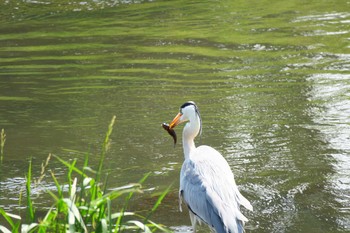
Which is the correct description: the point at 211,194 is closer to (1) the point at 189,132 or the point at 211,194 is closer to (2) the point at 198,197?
(2) the point at 198,197

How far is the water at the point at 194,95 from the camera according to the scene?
7.92 m

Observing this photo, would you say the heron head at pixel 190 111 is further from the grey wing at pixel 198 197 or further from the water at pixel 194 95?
the water at pixel 194 95

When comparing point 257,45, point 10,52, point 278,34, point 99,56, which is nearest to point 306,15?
point 278,34

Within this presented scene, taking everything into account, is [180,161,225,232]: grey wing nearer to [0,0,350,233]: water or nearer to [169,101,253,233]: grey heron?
[169,101,253,233]: grey heron

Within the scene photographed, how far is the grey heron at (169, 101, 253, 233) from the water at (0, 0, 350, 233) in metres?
0.60

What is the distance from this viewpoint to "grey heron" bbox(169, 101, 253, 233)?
6086mm

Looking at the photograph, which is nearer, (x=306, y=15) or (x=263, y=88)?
(x=263, y=88)

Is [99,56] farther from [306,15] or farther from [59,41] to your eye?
[306,15]

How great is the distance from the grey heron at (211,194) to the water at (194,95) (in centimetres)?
60

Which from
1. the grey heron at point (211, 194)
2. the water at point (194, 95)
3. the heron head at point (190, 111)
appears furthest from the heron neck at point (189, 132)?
the water at point (194, 95)

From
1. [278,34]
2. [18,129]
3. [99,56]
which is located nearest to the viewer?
[18,129]

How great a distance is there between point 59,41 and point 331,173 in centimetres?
827

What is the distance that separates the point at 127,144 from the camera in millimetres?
9367

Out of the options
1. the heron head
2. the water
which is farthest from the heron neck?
the water
